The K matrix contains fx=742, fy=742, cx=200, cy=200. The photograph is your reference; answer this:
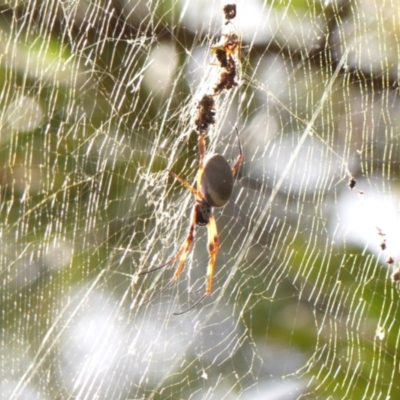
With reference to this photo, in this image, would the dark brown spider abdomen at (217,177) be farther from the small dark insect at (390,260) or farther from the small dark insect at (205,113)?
the small dark insect at (390,260)

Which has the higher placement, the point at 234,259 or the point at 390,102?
the point at 390,102

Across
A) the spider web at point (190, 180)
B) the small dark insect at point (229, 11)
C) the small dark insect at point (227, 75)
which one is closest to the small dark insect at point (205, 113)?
the small dark insect at point (227, 75)

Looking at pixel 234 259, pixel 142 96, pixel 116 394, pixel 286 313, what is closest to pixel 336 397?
pixel 286 313

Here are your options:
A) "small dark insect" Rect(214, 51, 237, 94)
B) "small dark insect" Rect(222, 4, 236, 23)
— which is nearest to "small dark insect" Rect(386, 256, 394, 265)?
"small dark insect" Rect(214, 51, 237, 94)

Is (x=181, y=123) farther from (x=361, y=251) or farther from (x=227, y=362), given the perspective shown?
(x=227, y=362)

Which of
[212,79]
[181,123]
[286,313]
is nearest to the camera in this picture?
[212,79]

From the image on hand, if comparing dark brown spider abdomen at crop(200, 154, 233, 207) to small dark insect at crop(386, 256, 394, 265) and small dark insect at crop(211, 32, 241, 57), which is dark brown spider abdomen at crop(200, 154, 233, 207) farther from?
small dark insect at crop(386, 256, 394, 265)
